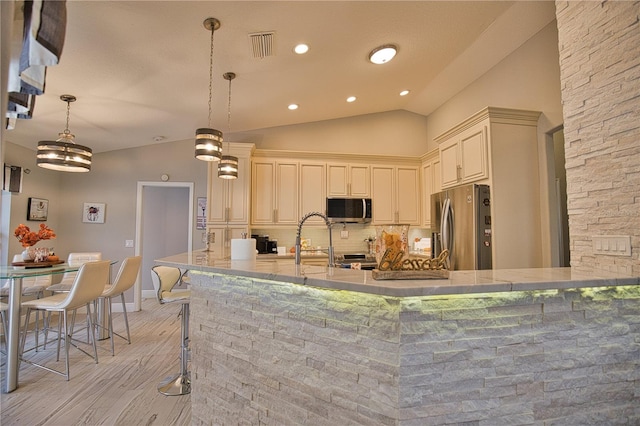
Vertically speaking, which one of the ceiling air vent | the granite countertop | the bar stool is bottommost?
the bar stool

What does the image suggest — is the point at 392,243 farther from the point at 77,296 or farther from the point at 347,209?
the point at 347,209

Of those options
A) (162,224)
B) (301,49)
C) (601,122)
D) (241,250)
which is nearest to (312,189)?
(301,49)

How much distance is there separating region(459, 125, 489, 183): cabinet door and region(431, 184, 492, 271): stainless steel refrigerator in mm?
166

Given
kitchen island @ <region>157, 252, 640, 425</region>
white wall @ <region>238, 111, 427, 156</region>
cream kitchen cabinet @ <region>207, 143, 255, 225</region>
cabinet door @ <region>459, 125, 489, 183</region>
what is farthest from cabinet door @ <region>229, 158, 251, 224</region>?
kitchen island @ <region>157, 252, 640, 425</region>

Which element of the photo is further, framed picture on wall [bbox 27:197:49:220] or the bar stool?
framed picture on wall [bbox 27:197:49:220]

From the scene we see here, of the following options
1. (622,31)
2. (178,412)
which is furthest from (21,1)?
(622,31)

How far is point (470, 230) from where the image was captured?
3.41 m

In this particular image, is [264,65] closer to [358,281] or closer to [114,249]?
[358,281]

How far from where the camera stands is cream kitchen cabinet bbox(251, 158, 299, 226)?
5.00 m

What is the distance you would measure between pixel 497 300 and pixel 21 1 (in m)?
2.15

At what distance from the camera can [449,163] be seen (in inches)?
160

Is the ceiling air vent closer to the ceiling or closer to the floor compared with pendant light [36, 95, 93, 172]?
closer to the ceiling

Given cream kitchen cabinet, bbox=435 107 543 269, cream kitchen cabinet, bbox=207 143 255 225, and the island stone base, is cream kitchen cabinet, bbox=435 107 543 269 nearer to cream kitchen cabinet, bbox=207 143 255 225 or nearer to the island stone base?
the island stone base

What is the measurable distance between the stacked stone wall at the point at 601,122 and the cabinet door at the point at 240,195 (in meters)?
3.83
